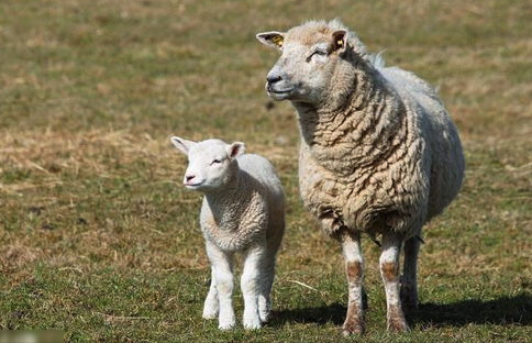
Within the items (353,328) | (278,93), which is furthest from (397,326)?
(278,93)

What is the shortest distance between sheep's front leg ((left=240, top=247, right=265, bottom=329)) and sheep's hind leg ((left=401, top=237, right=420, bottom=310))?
4.98 feet

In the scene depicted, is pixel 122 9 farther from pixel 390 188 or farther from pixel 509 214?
pixel 390 188

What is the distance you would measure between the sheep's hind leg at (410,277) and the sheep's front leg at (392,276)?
1077 mm

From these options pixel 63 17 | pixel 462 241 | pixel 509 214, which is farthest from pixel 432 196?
pixel 63 17

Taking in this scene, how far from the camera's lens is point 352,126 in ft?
25.5

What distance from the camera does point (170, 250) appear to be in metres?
10.7

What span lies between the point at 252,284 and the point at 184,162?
658 centimetres

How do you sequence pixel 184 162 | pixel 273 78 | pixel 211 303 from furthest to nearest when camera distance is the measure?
pixel 184 162
pixel 211 303
pixel 273 78

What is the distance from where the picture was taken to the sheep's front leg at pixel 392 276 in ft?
25.6

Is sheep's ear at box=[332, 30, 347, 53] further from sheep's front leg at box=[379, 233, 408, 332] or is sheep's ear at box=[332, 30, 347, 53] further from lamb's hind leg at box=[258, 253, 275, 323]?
lamb's hind leg at box=[258, 253, 275, 323]

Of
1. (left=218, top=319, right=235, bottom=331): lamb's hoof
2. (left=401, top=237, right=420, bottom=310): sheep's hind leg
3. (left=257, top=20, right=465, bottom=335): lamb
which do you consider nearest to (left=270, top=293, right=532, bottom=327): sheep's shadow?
(left=401, top=237, right=420, bottom=310): sheep's hind leg

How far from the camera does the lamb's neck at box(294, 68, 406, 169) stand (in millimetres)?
7730

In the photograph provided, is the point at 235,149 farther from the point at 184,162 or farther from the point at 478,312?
the point at 184,162

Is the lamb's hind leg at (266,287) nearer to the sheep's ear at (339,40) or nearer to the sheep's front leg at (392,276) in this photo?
the sheep's front leg at (392,276)
